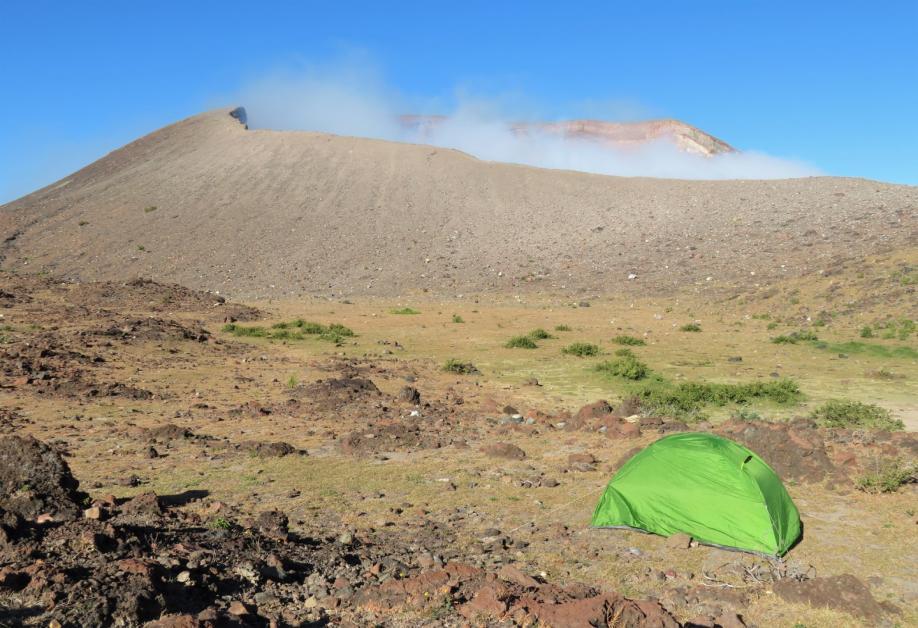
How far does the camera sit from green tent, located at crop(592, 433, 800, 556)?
22.9 feet

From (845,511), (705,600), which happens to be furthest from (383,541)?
(845,511)

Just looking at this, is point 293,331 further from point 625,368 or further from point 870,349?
point 870,349

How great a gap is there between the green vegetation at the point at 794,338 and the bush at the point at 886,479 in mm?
12688

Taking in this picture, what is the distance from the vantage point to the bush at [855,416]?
11328 mm

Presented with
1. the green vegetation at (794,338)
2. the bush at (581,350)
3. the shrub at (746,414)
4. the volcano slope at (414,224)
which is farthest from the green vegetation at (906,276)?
the shrub at (746,414)

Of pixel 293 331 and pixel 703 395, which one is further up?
pixel 293 331

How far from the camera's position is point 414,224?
154 feet

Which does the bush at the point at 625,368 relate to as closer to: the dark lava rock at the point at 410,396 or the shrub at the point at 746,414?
the shrub at the point at 746,414

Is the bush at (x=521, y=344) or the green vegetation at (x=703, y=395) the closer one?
the green vegetation at (x=703, y=395)

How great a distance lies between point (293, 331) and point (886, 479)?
740 inches

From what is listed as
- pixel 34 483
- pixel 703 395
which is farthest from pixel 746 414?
pixel 34 483

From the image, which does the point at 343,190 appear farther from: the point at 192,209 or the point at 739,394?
the point at 739,394

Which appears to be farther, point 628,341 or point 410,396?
point 628,341

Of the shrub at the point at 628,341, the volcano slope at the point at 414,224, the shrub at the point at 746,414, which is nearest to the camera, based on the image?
the shrub at the point at 746,414
